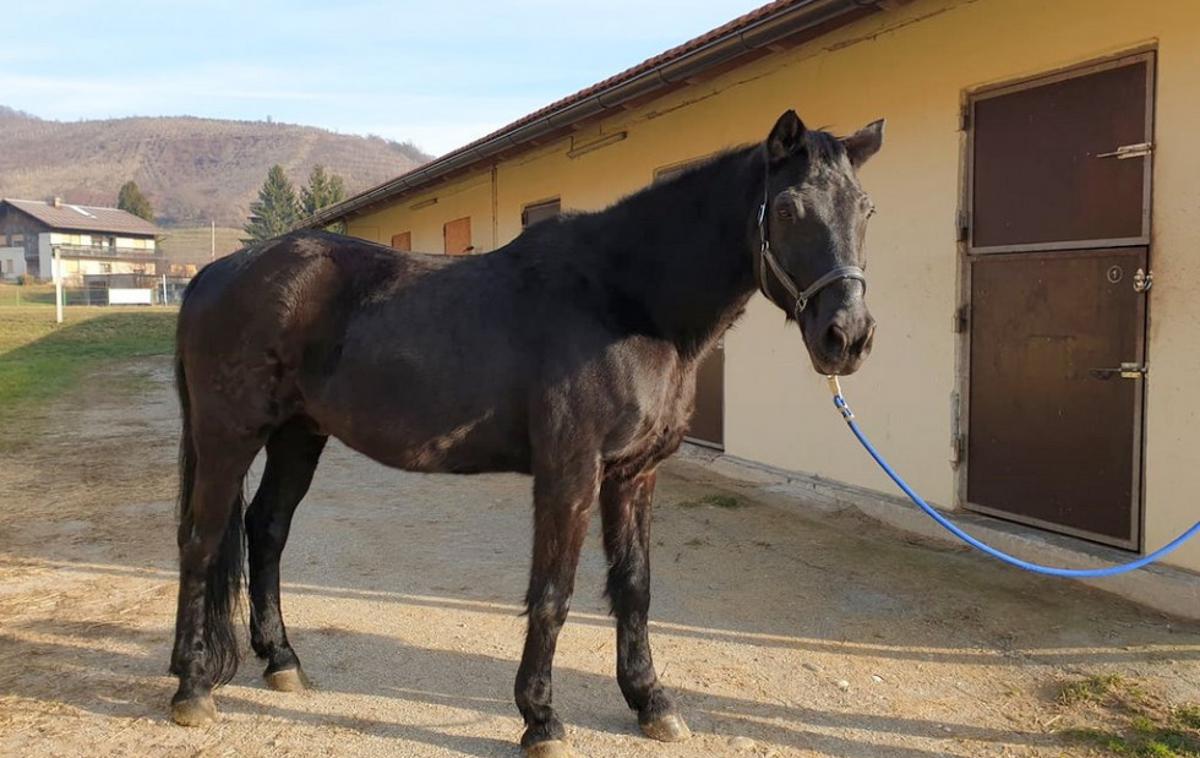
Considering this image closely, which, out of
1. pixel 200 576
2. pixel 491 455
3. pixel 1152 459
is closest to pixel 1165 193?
pixel 1152 459

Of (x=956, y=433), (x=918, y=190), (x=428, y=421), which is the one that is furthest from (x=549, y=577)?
(x=918, y=190)

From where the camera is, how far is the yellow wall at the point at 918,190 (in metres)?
3.98

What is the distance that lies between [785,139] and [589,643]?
91.2 inches

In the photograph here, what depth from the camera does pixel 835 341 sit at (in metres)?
2.44

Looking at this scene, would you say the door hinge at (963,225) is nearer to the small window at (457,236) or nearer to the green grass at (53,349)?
the small window at (457,236)

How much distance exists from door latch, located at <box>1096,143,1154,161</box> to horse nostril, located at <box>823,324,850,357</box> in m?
2.75

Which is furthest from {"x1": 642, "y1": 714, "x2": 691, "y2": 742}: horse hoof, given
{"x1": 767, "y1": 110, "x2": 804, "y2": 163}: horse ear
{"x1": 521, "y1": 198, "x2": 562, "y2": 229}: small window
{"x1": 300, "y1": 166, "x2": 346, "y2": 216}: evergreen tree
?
{"x1": 300, "y1": 166, "x2": 346, "y2": 216}: evergreen tree

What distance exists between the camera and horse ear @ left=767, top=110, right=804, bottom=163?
2639mm

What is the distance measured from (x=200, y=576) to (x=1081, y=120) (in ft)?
15.6

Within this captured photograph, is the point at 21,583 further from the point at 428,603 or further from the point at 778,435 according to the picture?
the point at 778,435

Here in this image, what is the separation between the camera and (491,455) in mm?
2986

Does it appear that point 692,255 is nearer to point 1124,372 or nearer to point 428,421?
point 428,421

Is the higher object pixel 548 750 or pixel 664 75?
pixel 664 75

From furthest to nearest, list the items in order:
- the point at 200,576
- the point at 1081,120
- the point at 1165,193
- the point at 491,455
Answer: the point at 1081,120 < the point at 1165,193 < the point at 200,576 < the point at 491,455
